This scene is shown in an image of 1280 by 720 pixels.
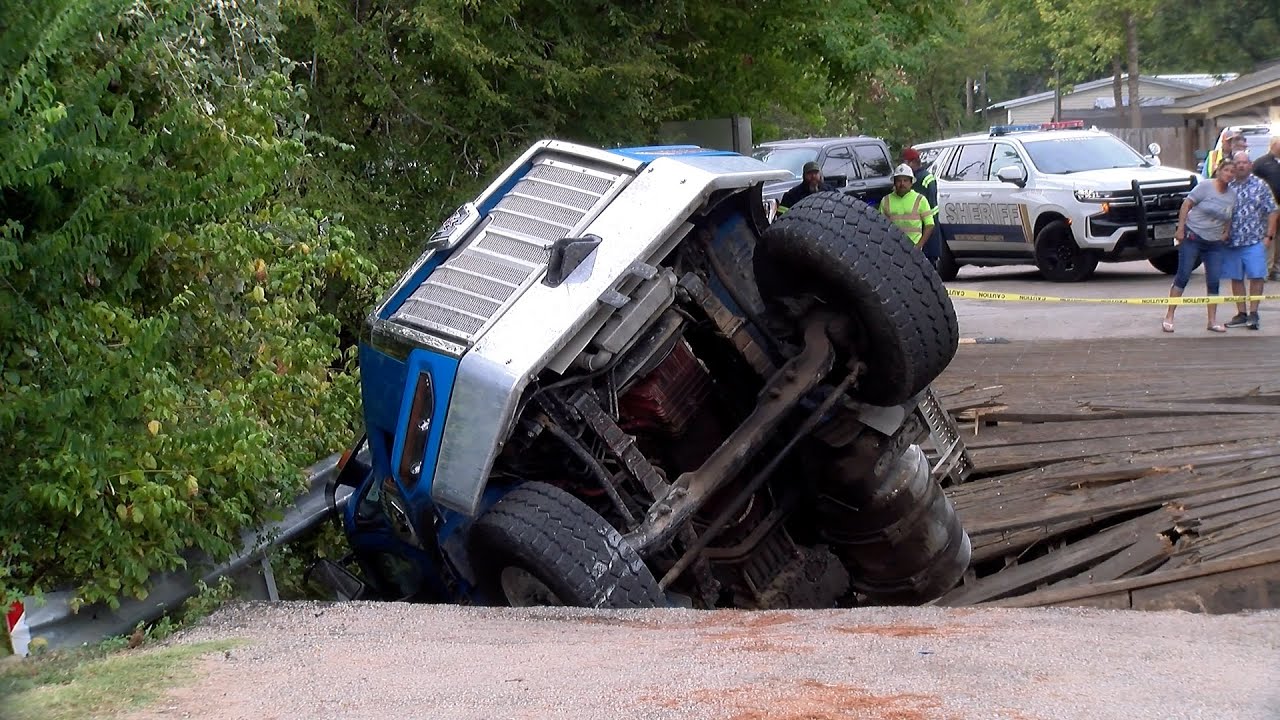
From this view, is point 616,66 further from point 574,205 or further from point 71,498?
point 71,498

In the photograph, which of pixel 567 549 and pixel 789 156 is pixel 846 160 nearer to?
pixel 789 156

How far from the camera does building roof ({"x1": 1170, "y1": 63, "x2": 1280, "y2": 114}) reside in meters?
29.2

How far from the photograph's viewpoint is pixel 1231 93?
29.6m

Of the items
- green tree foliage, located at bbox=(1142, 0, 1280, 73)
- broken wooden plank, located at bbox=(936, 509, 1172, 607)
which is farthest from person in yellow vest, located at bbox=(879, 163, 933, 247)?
green tree foliage, located at bbox=(1142, 0, 1280, 73)

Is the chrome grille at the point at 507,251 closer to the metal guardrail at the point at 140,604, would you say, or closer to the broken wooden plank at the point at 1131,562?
the metal guardrail at the point at 140,604

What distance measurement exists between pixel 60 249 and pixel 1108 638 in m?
3.86

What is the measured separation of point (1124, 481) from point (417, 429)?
410 centimetres

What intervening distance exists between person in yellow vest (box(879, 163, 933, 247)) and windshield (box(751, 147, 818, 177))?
239 inches

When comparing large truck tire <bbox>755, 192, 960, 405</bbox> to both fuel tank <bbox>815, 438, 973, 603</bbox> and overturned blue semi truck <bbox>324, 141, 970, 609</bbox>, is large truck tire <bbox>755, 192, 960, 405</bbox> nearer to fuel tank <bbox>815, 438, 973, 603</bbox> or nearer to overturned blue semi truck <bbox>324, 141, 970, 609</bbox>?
overturned blue semi truck <bbox>324, 141, 970, 609</bbox>

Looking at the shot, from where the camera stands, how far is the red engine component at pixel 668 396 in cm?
588

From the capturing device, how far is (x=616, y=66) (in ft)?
36.6

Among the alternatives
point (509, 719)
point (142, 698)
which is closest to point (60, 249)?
point (142, 698)

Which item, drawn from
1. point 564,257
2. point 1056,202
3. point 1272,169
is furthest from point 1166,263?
point 564,257

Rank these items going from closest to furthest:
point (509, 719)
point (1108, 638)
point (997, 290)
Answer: point (509, 719)
point (1108, 638)
point (997, 290)
